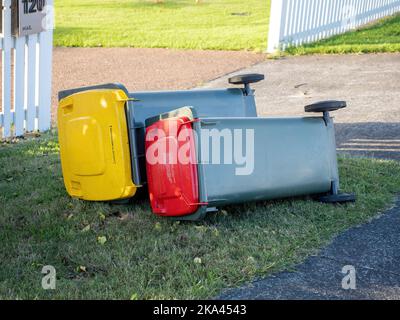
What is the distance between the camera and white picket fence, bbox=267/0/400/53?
11.7 meters

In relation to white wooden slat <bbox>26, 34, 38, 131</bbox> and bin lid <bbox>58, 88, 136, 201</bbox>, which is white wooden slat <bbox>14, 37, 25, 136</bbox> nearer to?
white wooden slat <bbox>26, 34, 38, 131</bbox>

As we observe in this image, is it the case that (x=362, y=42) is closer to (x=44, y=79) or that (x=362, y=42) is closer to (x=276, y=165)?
(x=44, y=79)

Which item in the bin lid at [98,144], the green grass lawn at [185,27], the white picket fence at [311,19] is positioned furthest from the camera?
the green grass lawn at [185,27]

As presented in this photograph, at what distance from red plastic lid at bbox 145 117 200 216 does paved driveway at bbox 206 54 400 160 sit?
2.39 meters

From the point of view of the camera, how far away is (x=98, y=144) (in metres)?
4.91

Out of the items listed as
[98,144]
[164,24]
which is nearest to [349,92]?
[98,144]

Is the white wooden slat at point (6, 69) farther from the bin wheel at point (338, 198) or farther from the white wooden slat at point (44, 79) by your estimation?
the bin wheel at point (338, 198)

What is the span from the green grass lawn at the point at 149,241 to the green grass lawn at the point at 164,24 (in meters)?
7.42

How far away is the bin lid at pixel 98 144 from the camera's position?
4.82m

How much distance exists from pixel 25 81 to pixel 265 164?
3.60 meters

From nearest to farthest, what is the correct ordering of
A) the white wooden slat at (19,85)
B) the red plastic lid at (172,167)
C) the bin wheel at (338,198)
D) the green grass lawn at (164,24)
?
the red plastic lid at (172,167) → the bin wheel at (338,198) → the white wooden slat at (19,85) → the green grass lawn at (164,24)

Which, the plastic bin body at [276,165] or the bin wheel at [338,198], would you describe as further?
the bin wheel at [338,198]

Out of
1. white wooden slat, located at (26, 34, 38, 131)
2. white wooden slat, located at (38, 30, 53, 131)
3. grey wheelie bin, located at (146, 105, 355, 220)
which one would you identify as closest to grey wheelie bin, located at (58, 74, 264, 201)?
grey wheelie bin, located at (146, 105, 355, 220)

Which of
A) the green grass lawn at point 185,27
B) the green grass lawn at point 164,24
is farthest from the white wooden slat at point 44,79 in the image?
the green grass lawn at point 164,24
